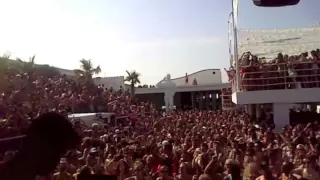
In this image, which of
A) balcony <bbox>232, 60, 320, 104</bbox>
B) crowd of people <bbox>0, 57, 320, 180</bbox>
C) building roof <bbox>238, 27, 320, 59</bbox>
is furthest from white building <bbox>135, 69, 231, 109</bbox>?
crowd of people <bbox>0, 57, 320, 180</bbox>

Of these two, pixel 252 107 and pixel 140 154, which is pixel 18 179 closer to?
pixel 140 154

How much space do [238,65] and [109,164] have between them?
8.91 meters

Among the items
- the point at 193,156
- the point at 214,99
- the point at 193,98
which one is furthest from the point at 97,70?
the point at 193,156

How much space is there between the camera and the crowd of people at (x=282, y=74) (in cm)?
1453

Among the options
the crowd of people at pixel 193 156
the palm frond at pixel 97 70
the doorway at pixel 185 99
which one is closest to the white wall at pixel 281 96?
the crowd of people at pixel 193 156

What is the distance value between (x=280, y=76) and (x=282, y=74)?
0.10 metres

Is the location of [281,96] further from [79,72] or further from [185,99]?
[185,99]

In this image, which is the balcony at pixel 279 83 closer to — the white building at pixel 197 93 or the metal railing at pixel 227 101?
the metal railing at pixel 227 101

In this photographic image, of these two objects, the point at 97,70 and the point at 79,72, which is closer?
the point at 79,72

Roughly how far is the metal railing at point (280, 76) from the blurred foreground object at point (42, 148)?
12.9 metres

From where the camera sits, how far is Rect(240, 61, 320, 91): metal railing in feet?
47.8

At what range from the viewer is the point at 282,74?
1489cm

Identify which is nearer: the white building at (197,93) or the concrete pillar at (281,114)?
the concrete pillar at (281,114)

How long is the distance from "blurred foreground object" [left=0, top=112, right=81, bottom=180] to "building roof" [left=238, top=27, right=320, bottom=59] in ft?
73.7
